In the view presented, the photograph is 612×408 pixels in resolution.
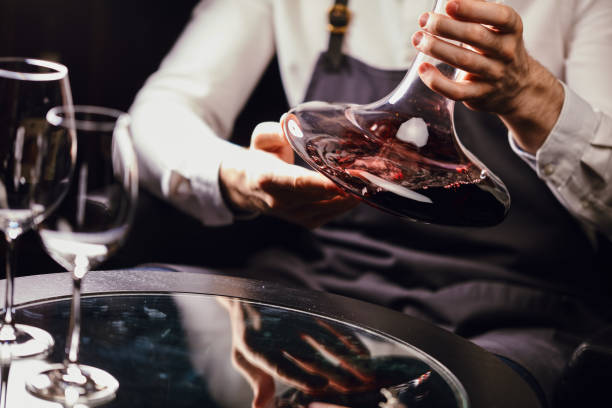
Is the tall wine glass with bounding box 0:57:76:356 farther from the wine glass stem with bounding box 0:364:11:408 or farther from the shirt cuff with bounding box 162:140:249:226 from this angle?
the shirt cuff with bounding box 162:140:249:226

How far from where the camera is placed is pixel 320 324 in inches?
24.6

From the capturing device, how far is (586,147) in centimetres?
88

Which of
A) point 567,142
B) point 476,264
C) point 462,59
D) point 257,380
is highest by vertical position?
point 462,59

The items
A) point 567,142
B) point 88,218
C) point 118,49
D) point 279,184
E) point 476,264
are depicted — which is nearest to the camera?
point 88,218

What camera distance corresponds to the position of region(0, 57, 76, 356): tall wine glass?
0.44 metres

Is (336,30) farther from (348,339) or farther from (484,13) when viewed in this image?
(348,339)

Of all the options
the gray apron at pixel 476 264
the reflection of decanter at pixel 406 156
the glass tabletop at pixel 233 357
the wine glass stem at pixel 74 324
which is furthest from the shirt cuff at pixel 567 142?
the wine glass stem at pixel 74 324

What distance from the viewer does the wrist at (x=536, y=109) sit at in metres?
0.80

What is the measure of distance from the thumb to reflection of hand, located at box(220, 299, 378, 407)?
233 mm

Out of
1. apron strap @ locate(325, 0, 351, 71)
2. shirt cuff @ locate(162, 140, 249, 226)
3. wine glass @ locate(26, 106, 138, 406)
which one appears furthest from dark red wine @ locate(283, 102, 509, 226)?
apron strap @ locate(325, 0, 351, 71)

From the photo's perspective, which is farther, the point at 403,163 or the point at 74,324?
the point at 403,163

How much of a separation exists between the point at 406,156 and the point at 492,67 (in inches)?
5.9

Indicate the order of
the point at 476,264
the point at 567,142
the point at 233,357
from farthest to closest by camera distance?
the point at 476,264, the point at 567,142, the point at 233,357

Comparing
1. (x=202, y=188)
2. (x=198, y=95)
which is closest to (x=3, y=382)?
(x=202, y=188)
